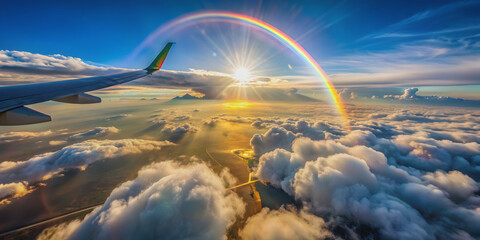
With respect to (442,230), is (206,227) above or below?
above

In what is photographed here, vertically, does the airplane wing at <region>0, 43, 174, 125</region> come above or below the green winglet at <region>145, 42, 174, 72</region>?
below

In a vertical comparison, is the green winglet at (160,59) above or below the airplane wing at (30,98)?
above

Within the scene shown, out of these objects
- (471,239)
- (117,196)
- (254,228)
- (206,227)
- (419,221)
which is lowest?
(471,239)

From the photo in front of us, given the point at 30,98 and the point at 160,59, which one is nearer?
the point at 30,98

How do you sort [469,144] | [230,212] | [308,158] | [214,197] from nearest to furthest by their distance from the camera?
[214,197] → [230,212] → [308,158] → [469,144]

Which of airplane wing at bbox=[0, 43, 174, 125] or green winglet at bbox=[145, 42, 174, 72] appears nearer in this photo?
airplane wing at bbox=[0, 43, 174, 125]

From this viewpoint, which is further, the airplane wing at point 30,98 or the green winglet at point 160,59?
the green winglet at point 160,59

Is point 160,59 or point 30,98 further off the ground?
point 160,59

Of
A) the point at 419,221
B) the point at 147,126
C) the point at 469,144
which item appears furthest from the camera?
the point at 147,126

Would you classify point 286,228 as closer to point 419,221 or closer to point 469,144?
point 419,221

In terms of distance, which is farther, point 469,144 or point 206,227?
point 469,144

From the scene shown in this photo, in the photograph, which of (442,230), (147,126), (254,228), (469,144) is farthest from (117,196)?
(469,144)
